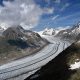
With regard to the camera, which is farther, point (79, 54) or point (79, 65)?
point (79, 54)

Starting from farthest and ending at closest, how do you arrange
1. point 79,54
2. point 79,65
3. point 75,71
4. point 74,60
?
1. point 79,54
2. point 74,60
3. point 79,65
4. point 75,71

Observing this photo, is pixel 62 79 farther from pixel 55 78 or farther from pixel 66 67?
pixel 66 67

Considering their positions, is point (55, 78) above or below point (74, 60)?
below

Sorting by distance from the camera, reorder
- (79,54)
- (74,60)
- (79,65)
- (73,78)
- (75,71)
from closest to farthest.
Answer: (73,78) < (75,71) < (79,65) < (74,60) < (79,54)

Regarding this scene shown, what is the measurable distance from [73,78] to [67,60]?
46.9 m

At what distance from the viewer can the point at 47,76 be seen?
17288 centimetres

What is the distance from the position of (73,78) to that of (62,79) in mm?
7239

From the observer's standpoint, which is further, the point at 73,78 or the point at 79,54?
the point at 79,54

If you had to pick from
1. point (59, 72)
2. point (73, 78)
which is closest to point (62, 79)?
point (73, 78)

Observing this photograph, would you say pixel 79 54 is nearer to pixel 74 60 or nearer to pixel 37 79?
pixel 74 60

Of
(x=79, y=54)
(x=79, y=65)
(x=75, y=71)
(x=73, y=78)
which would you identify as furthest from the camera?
(x=79, y=54)

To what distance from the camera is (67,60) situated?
193 meters

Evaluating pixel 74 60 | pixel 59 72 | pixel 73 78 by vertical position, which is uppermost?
pixel 74 60

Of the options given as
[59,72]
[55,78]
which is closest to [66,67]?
[59,72]
